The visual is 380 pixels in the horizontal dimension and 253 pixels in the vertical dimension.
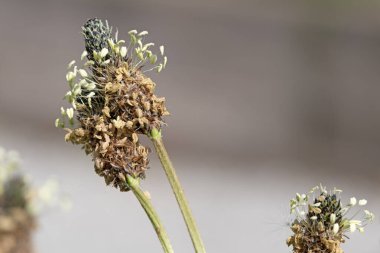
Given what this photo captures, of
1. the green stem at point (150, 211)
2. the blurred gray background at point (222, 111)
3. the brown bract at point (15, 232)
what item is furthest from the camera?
the blurred gray background at point (222, 111)

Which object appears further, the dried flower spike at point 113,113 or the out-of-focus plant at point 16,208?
the out-of-focus plant at point 16,208

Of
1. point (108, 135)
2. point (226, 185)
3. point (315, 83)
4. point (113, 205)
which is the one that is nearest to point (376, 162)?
point (315, 83)

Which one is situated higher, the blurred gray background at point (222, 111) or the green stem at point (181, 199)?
the blurred gray background at point (222, 111)

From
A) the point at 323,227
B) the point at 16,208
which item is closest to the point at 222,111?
the point at 16,208

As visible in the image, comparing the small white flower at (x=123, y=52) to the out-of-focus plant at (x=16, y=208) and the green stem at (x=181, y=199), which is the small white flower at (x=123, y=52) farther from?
the out-of-focus plant at (x=16, y=208)

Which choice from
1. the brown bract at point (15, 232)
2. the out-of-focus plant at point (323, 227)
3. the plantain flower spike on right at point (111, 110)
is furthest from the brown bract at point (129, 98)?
the brown bract at point (15, 232)

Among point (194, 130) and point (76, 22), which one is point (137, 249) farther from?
point (76, 22)

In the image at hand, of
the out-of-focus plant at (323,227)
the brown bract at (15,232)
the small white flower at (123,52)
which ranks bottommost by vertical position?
the out-of-focus plant at (323,227)

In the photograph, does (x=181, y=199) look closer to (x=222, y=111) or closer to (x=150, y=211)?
(x=150, y=211)
